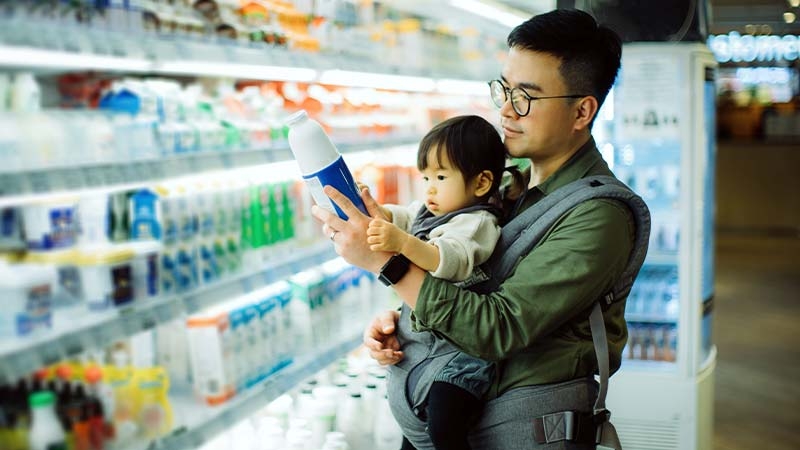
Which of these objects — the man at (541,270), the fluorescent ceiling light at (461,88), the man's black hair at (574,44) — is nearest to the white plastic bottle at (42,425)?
the man at (541,270)

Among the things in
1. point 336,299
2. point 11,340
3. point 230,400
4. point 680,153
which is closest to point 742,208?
point 680,153

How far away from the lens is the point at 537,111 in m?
1.96

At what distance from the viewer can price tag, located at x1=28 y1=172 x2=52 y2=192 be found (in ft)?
5.69

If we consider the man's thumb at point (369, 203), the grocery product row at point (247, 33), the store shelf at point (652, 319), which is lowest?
the store shelf at point (652, 319)

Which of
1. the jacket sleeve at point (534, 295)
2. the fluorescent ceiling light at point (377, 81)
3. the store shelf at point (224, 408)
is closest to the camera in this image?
the jacket sleeve at point (534, 295)

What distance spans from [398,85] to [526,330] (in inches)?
116

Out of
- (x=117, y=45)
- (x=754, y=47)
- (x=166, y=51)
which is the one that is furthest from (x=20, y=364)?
(x=754, y=47)

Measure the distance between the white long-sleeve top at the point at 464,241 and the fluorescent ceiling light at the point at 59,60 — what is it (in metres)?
0.83

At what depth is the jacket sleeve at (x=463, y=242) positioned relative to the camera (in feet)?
6.09

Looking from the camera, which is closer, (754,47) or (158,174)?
(158,174)

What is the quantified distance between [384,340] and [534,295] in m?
0.48

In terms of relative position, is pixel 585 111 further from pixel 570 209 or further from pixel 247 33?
pixel 247 33

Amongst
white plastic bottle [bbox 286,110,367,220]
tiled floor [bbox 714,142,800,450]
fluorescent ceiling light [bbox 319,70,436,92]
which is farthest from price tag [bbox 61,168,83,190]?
tiled floor [bbox 714,142,800,450]

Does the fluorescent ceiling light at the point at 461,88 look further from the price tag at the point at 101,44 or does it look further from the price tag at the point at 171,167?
the price tag at the point at 101,44
